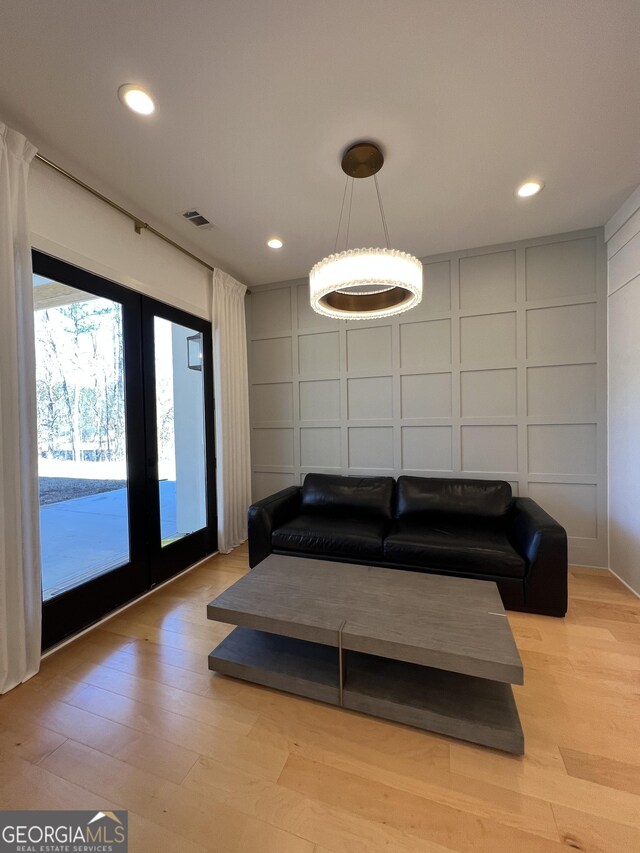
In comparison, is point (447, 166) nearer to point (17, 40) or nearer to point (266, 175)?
point (266, 175)

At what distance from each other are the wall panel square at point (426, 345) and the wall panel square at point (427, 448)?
2.08ft

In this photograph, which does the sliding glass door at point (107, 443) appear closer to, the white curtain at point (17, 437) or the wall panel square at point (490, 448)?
the white curtain at point (17, 437)

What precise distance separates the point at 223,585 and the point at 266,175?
9.98ft

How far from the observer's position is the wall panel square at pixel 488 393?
10.3ft

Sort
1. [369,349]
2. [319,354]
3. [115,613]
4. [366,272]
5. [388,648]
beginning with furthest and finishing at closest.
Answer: [319,354] < [369,349] < [115,613] < [366,272] < [388,648]

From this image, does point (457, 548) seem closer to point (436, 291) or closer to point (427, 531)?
point (427, 531)

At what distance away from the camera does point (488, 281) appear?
3.16 metres

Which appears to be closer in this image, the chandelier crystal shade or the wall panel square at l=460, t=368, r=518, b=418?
the chandelier crystal shade

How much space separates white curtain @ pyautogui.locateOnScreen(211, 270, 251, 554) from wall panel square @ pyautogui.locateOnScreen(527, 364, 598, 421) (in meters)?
2.88

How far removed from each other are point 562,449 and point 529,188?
2.11m

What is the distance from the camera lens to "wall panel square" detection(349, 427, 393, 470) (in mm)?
3510

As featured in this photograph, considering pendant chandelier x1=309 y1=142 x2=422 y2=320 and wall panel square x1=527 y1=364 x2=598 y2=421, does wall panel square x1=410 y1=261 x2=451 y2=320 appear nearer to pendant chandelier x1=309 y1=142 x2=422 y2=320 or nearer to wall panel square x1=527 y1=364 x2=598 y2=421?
wall panel square x1=527 y1=364 x2=598 y2=421

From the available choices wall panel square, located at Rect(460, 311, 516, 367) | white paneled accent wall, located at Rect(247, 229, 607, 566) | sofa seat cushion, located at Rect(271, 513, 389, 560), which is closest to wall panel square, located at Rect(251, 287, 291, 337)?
white paneled accent wall, located at Rect(247, 229, 607, 566)

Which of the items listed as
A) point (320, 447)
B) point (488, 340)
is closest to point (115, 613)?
point (320, 447)
